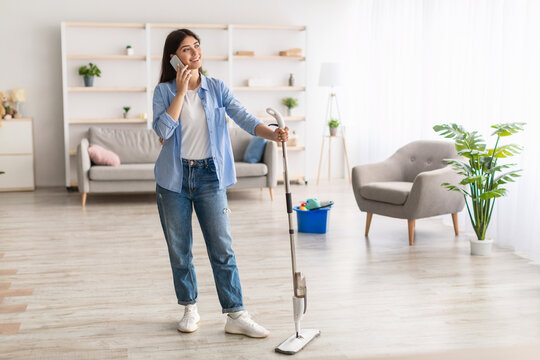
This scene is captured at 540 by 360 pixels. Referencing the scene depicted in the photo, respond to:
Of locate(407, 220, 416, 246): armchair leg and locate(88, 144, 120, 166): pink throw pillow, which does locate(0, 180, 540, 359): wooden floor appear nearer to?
locate(407, 220, 416, 246): armchair leg

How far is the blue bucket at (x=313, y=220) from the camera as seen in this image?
203 inches

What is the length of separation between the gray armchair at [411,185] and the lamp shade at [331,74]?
293 centimetres

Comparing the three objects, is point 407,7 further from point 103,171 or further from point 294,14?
point 103,171

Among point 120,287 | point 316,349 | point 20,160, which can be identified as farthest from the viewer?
point 20,160

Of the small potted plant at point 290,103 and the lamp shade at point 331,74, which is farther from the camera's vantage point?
the small potted plant at point 290,103

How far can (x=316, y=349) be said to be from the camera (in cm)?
271

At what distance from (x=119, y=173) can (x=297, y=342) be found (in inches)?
176

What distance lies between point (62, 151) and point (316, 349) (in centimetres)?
635

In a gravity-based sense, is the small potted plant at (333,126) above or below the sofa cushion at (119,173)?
above

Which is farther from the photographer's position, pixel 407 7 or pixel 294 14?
pixel 294 14

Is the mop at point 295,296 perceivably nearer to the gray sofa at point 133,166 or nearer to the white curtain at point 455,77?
the white curtain at point 455,77

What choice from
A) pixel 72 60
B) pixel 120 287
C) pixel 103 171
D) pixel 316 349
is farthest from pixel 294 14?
pixel 316 349

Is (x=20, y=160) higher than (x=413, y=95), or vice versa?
(x=413, y=95)

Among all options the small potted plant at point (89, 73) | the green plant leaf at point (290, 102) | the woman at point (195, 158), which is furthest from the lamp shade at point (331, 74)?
the woman at point (195, 158)
